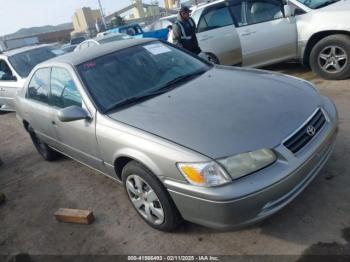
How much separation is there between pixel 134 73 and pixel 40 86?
5.25 feet

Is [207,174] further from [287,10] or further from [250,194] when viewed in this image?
[287,10]

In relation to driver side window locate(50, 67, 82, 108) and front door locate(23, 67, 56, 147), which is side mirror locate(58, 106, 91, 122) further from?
front door locate(23, 67, 56, 147)

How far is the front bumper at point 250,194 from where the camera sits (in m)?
2.29

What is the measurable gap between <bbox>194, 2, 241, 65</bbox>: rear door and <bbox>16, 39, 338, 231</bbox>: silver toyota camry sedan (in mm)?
2892

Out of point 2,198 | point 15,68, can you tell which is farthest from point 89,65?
point 15,68

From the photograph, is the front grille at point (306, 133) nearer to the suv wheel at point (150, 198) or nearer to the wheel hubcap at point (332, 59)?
the suv wheel at point (150, 198)

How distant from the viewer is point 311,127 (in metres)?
2.68

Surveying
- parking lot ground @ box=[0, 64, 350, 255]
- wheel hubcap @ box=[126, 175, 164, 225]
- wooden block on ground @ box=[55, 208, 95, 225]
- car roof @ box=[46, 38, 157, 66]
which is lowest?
parking lot ground @ box=[0, 64, 350, 255]

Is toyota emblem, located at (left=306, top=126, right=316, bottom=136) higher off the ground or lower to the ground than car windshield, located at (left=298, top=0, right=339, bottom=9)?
lower

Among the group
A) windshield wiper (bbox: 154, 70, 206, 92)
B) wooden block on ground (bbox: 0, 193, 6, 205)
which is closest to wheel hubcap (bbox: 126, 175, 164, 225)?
windshield wiper (bbox: 154, 70, 206, 92)

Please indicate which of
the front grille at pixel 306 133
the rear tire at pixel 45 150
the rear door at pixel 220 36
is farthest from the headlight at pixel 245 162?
the rear door at pixel 220 36

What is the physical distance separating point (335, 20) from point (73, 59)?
4.27 meters

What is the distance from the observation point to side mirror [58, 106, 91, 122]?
3.13 metres

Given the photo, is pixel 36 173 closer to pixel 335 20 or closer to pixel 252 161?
pixel 252 161
